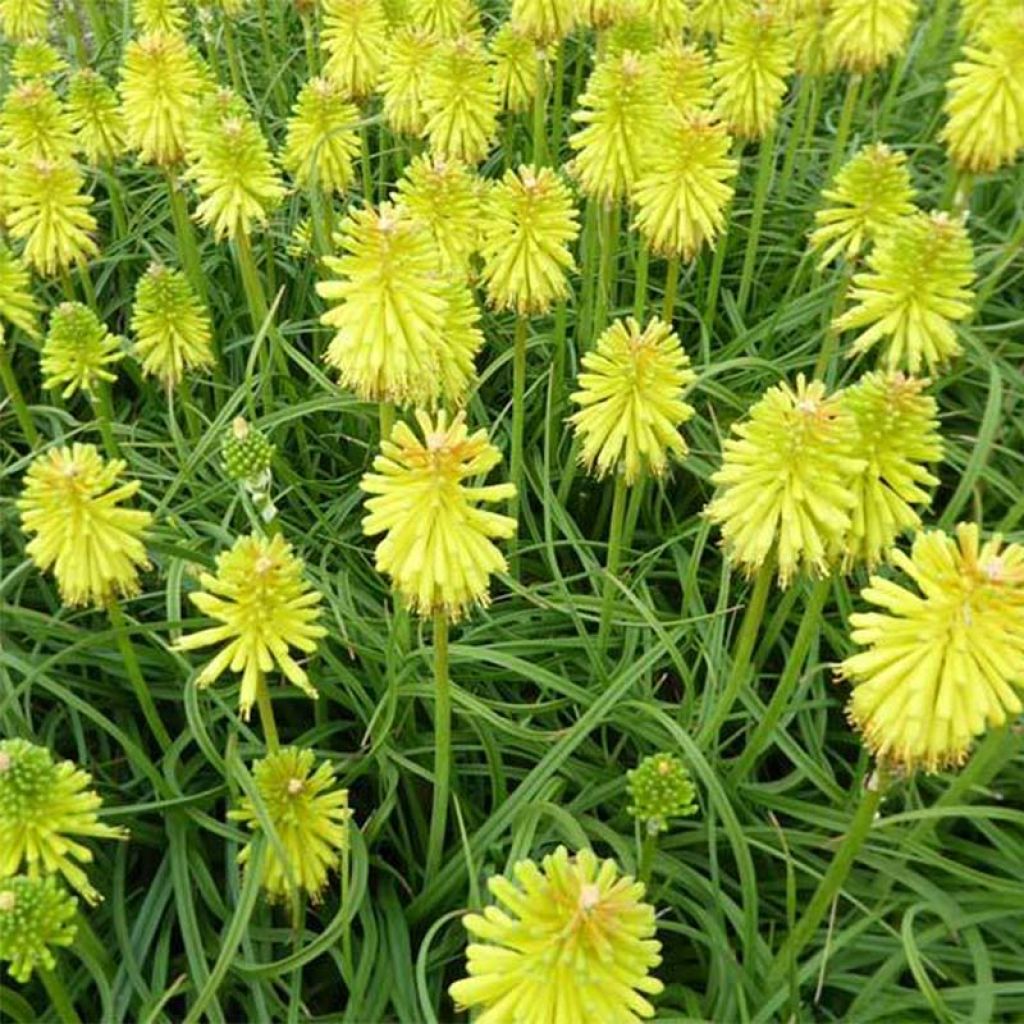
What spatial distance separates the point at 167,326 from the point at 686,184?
63.5 inches

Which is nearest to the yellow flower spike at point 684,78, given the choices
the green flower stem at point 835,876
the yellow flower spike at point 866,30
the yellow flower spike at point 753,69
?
the yellow flower spike at point 753,69

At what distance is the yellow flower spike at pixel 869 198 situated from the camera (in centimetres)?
349

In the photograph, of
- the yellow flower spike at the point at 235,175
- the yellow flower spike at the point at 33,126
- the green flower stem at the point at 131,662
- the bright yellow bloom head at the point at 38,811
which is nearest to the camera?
the bright yellow bloom head at the point at 38,811

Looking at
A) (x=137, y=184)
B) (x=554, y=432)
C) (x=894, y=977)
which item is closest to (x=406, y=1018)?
(x=894, y=977)

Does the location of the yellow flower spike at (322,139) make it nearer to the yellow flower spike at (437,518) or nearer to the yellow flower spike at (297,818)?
the yellow flower spike at (437,518)

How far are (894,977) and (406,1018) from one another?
117 centimetres

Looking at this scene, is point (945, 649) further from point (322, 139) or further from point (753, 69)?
point (322, 139)

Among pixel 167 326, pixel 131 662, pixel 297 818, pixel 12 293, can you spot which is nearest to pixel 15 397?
pixel 12 293

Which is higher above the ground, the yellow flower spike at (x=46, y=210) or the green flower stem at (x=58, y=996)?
the yellow flower spike at (x=46, y=210)

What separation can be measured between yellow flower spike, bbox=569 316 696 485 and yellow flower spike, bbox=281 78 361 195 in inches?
59.3

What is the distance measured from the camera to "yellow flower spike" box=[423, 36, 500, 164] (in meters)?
3.77

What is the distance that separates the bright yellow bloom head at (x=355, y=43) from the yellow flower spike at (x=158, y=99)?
52 centimetres

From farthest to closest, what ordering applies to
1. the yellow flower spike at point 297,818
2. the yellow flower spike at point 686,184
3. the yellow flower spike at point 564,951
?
the yellow flower spike at point 686,184 → the yellow flower spike at point 297,818 → the yellow flower spike at point 564,951

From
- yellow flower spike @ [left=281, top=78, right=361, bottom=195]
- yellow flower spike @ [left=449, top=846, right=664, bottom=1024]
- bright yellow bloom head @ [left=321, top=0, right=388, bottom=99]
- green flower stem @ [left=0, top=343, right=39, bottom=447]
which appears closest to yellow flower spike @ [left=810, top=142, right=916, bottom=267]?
yellow flower spike @ [left=281, top=78, right=361, bottom=195]
